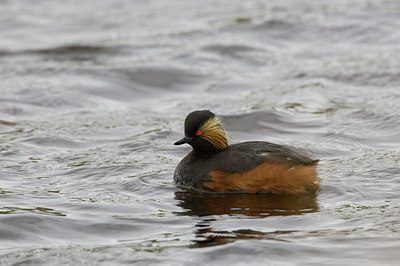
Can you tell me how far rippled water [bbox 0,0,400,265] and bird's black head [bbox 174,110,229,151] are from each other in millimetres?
631

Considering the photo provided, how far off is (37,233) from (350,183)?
11.7 feet

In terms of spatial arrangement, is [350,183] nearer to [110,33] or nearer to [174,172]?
[174,172]

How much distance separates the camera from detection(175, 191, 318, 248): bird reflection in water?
674 cm

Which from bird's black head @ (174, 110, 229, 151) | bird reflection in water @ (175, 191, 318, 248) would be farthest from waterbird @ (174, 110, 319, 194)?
bird reflection in water @ (175, 191, 318, 248)

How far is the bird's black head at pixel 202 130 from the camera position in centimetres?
827

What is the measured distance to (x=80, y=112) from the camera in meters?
12.1

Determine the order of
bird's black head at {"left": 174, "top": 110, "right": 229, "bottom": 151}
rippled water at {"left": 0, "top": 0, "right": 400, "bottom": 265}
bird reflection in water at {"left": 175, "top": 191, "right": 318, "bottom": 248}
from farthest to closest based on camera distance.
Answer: bird's black head at {"left": 174, "top": 110, "right": 229, "bottom": 151} < bird reflection in water at {"left": 175, "top": 191, "right": 318, "bottom": 248} < rippled water at {"left": 0, "top": 0, "right": 400, "bottom": 265}

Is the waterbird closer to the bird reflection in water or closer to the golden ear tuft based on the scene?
the golden ear tuft

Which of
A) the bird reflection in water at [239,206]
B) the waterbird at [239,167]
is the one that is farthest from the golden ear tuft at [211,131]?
the bird reflection in water at [239,206]

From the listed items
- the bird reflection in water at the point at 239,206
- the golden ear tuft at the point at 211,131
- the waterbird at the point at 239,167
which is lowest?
the bird reflection in water at the point at 239,206

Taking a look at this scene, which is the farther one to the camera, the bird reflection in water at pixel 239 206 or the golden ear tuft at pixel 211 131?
the golden ear tuft at pixel 211 131

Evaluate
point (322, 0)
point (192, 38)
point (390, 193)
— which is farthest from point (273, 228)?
point (322, 0)

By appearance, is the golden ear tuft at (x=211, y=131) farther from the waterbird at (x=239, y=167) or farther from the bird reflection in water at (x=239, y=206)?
the bird reflection in water at (x=239, y=206)

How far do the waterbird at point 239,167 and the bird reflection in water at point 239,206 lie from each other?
0.10 m
